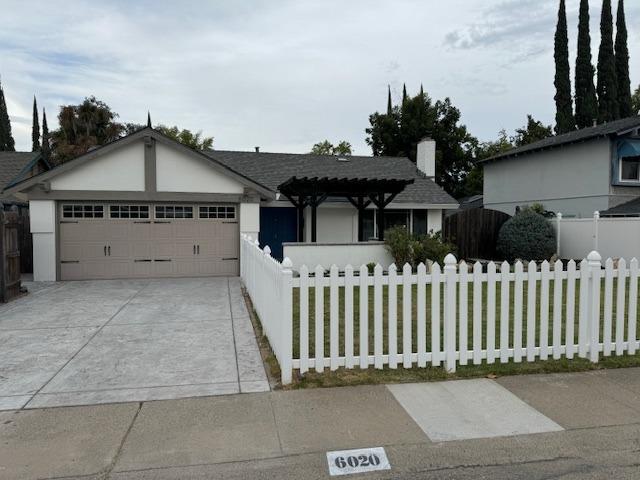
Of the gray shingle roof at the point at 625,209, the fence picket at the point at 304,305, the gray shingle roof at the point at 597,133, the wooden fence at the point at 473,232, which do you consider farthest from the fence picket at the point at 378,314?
the gray shingle roof at the point at 597,133

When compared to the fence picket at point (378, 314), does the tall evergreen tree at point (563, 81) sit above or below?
above

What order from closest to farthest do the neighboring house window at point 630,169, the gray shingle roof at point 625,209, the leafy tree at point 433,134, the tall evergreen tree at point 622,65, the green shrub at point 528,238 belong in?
the green shrub at point 528,238 → the gray shingle roof at point 625,209 → the neighboring house window at point 630,169 → the tall evergreen tree at point 622,65 → the leafy tree at point 433,134

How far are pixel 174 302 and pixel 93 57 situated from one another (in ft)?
34.2

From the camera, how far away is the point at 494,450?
3299 millimetres

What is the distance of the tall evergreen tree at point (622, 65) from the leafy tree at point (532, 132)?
5730 millimetres

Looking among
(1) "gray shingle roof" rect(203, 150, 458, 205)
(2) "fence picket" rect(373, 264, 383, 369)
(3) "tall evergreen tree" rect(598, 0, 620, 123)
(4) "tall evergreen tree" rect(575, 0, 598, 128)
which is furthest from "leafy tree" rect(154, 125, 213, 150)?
(2) "fence picket" rect(373, 264, 383, 369)

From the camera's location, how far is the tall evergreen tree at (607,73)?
3114cm

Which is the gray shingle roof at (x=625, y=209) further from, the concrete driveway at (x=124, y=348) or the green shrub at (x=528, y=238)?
the concrete driveway at (x=124, y=348)

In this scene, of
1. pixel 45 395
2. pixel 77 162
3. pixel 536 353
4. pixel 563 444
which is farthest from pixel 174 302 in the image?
pixel 563 444

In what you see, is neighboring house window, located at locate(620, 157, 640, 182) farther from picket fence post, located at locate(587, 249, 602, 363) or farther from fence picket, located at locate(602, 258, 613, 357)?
picket fence post, located at locate(587, 249, 602, 363)

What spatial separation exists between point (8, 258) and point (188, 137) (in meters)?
25.1

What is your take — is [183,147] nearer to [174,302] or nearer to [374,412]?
[174,302]

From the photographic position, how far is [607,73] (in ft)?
103

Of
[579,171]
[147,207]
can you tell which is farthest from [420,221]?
[147,207]
